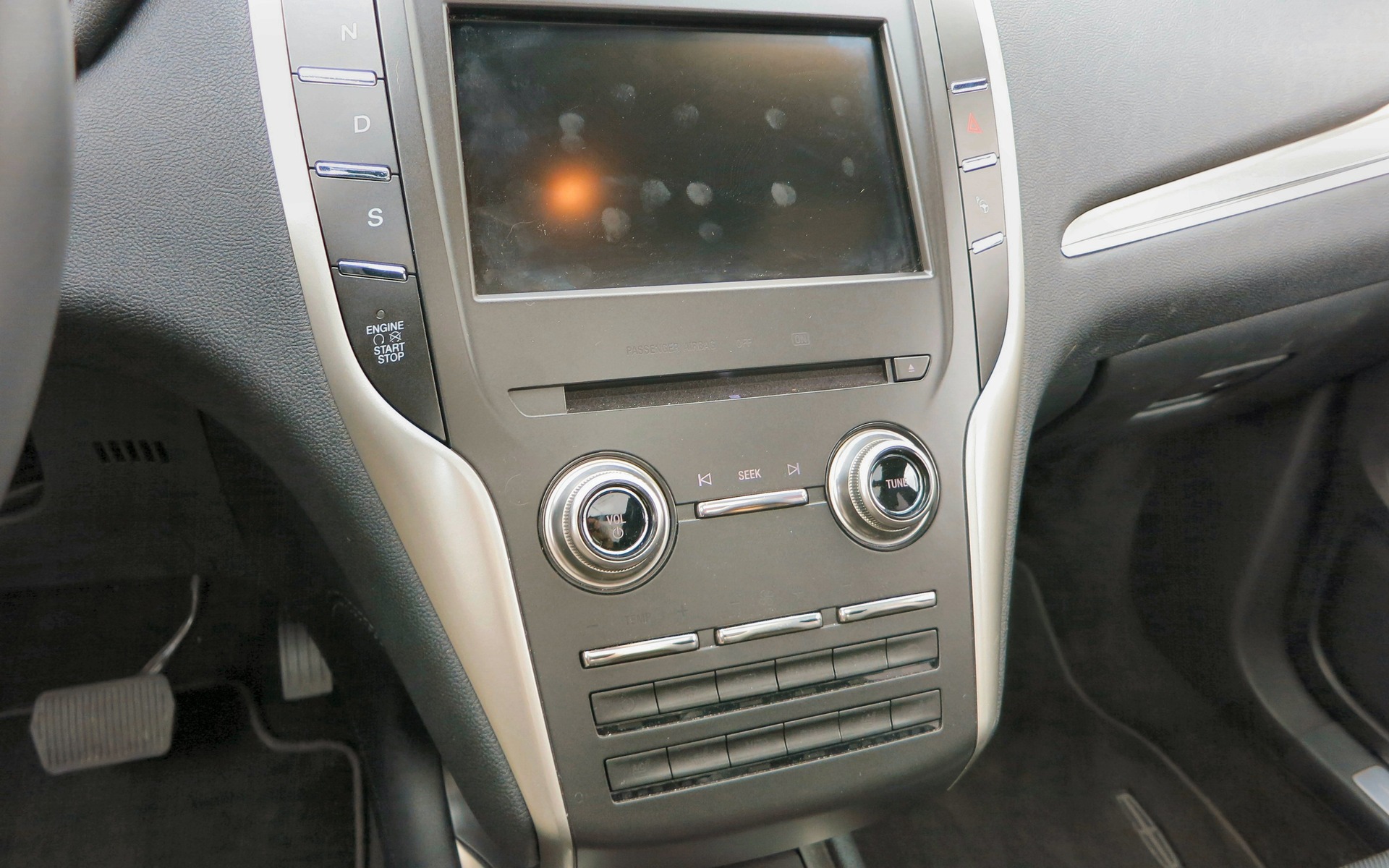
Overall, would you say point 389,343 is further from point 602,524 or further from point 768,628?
point 768,628

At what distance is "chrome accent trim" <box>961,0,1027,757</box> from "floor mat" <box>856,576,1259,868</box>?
0.52 metres

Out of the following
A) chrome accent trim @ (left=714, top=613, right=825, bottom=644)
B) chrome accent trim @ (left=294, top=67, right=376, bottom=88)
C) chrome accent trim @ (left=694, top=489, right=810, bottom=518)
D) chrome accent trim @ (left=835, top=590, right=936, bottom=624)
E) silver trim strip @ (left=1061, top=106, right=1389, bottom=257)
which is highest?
chrome accent trim @ (left=294, top=67, right=376, bottom=88)

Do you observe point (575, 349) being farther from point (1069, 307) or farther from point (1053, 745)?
point (1053, 745)

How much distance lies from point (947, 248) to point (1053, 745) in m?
0.94

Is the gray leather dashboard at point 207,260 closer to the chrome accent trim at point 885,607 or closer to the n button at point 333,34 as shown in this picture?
the n button at point 333,34

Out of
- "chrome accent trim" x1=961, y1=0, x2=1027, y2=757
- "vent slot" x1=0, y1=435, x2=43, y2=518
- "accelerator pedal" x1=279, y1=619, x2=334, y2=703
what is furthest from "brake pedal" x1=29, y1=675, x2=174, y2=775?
"chrome accent trim" x1=961, y1=0, x2=1027, y2=757

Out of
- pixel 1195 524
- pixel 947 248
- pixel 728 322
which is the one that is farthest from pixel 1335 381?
pixel 728 322

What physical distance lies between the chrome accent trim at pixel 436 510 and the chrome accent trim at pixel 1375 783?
3.38ft

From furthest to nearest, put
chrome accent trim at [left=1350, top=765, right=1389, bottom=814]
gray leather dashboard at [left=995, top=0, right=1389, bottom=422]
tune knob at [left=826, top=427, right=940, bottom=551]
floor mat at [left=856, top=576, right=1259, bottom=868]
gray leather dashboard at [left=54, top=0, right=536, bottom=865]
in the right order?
floor mat at [left=856, top=576, right=1259, bottom=868]
chrome accent trim at [left=1350, top=765, right=1389, bottom=814]
gray leather dashboard at [left=995, top=0, right=1389, bottom=422]
tune knob at [left=826, top=427, right=940, bottom=551]
gray leather dashboard at [left=54, top=0, right=536, bottom=865]

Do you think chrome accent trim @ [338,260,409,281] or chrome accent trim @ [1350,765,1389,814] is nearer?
chrome accent trim @ [338,260,409,281]

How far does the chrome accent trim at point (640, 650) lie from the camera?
653mm

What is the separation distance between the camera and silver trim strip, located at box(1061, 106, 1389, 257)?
2.73 feet

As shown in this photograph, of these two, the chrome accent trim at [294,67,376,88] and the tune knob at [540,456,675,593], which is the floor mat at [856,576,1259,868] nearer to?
the tune knob at [540,456,675,593]

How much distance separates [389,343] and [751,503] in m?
0.27
